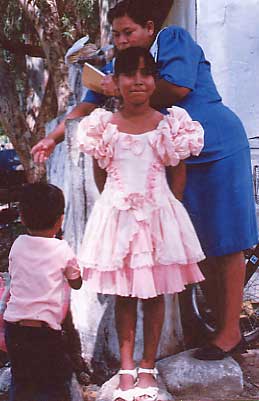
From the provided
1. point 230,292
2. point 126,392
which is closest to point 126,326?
point 126,392

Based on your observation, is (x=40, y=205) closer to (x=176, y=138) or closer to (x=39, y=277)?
(x=39, y=277)

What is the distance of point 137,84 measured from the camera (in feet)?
8.55

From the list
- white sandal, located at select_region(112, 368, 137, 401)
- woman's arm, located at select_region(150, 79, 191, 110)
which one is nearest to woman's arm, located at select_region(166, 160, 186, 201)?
woman's arm, located at select_region(150, 79, 191, 110)

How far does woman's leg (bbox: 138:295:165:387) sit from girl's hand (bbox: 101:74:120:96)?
2.91ft

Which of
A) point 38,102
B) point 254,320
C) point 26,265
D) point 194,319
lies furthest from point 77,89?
point 38,102

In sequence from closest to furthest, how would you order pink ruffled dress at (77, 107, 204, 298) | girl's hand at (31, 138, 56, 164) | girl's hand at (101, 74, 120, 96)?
pink ruffled dress at (77, 107, 204, 298)
girl's hand at (101, 74, 120, 96)
girl's hand at (31, 138, 56, 164)

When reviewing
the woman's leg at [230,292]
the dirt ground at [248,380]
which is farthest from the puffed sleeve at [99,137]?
the dirt ground at [248,380]

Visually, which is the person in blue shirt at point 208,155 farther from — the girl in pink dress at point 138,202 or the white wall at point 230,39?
the white wall at point 230,39

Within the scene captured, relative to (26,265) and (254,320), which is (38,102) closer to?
(254,320)

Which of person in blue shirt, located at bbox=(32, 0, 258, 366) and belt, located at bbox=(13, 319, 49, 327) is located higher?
person in blue shirt, located at bbox=(32, 0, 258, 366)

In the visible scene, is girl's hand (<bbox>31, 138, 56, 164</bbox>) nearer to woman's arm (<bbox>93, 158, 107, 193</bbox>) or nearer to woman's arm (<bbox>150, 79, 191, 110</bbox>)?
woman's arm (<bbox>93, 158, 107, 193</bbox>)

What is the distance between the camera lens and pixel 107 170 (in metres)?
2.68

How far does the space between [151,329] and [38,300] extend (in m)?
0.50

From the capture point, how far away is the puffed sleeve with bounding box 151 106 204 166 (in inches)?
103
